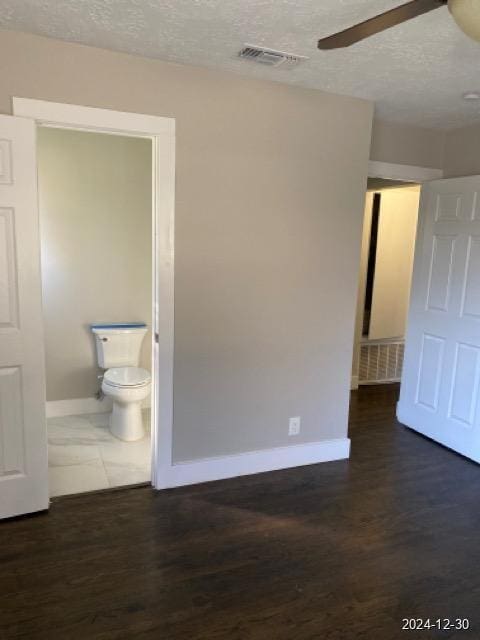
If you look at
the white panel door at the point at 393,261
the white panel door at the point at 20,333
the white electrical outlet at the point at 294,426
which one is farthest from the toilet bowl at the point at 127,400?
the white panel door at the point at 393,261

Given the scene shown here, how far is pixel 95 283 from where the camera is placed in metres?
3.86

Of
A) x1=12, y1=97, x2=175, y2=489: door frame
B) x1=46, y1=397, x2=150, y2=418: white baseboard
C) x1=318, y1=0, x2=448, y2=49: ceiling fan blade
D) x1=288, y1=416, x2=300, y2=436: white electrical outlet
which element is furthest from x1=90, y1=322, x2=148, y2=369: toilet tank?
x1=318, y1=0, x2=448, y2=49: ceiling fan blade

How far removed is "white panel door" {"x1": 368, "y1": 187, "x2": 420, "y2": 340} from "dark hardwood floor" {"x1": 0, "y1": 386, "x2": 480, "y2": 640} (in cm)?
224

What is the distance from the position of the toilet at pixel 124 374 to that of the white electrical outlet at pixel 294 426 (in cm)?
111

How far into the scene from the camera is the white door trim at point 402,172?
338 cm

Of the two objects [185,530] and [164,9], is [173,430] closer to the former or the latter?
[185,530]

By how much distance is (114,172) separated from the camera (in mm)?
3816

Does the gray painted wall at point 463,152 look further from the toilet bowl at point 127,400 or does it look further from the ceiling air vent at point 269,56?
the toilet bowl at point 127,400

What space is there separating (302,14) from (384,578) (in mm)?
2443

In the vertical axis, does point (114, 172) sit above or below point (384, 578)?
above

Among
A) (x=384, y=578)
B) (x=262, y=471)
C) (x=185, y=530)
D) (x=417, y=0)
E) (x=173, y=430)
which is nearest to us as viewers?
(x=417, y=0)

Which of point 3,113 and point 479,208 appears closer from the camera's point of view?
point 3,113

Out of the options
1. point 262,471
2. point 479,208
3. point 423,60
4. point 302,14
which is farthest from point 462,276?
point 302,14

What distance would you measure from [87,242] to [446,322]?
2923 millimetres
